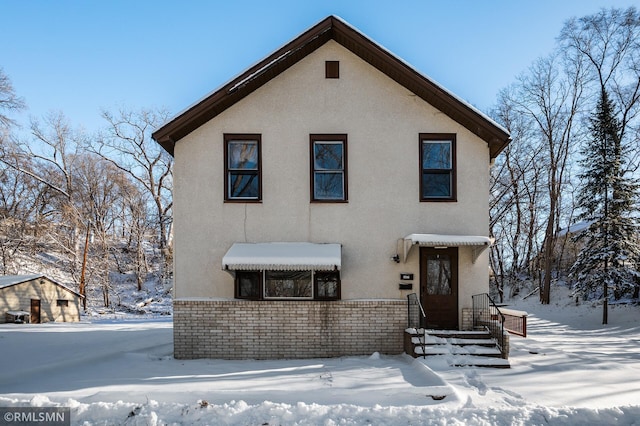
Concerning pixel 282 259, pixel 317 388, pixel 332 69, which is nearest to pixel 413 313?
pixel 282 259

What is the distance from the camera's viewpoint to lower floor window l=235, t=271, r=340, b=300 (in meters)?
9.33

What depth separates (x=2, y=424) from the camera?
17.7 ft

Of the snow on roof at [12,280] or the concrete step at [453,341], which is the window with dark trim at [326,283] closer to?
the concrete step at [453,341]

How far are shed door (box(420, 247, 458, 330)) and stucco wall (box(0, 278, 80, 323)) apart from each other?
1971 cm

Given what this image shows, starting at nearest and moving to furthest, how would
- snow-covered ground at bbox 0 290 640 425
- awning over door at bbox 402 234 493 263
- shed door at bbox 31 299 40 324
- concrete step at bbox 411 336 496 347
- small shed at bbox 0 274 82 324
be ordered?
snow-covered ground at bbox 0 290 640 425, concrete step at bbox 411 336 496 347, awning over door at bbox 402 234 493 263, small shed at bbox 0 274 82 324, shed door at bbox 31 299 40 324

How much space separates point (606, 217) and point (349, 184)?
661 inches

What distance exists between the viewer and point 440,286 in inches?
379

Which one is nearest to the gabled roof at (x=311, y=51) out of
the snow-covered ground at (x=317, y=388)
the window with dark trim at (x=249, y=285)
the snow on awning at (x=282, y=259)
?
the snow on awning at (x=282, y=259)

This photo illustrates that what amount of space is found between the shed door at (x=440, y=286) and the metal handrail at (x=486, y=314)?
48 cm

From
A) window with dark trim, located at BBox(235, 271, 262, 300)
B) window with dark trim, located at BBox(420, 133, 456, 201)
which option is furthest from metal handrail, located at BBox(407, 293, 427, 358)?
window with dark trim, located at BBox(235, 271, 262, 300)

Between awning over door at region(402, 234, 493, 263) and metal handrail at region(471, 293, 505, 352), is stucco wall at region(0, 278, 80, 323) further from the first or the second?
metal handrail at region(471, 293, 505, 352)

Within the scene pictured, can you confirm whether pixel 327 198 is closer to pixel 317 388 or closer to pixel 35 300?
pixel 317 388

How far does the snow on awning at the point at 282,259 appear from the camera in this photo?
334 inches

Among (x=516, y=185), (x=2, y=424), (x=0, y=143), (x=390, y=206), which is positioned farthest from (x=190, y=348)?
(x=0, y=143)
